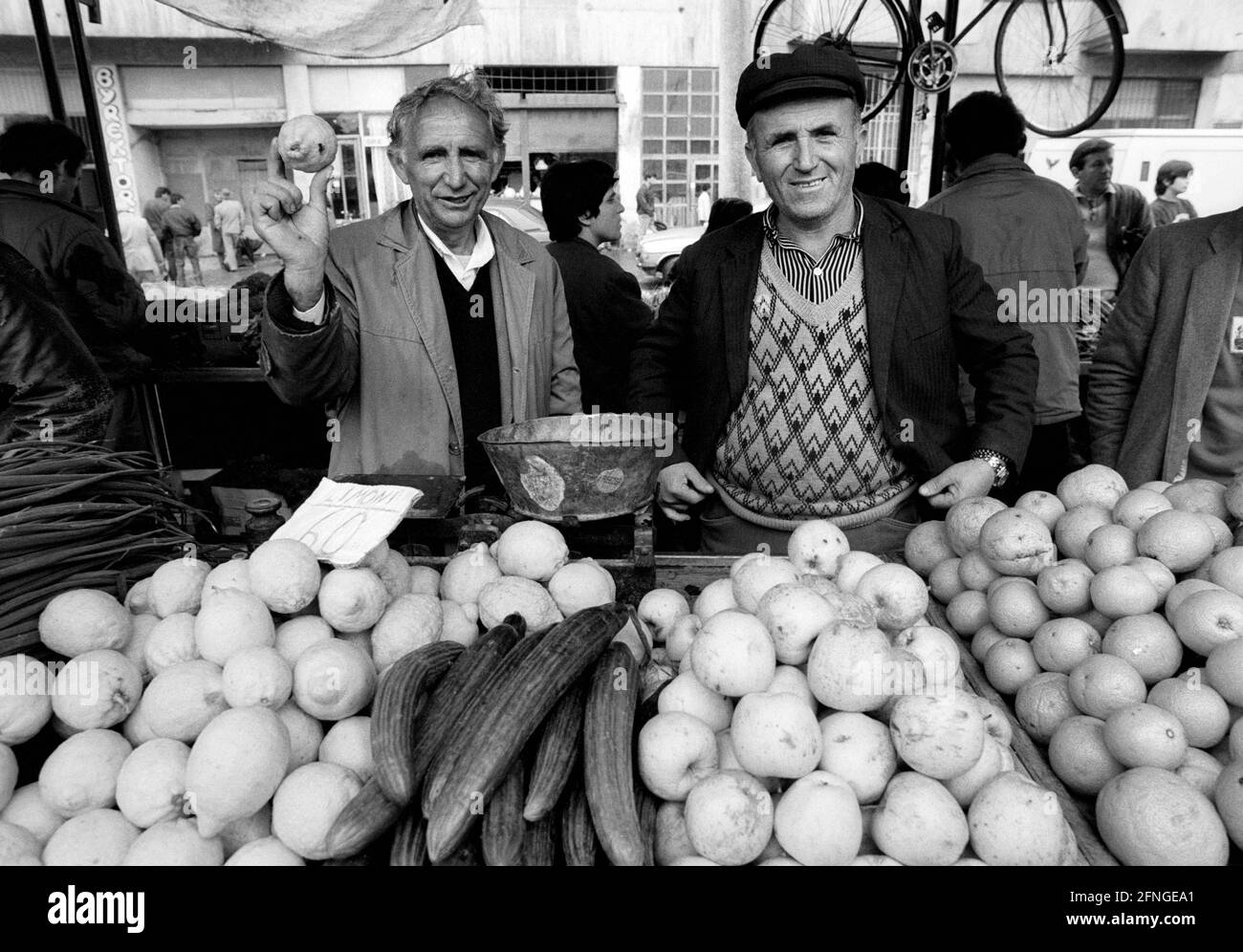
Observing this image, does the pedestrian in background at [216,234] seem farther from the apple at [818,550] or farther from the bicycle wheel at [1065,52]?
the apple at [818,550]

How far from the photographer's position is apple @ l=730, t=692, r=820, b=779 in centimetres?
121

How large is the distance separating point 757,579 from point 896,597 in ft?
0.89

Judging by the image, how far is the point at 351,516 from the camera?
1.75 meters

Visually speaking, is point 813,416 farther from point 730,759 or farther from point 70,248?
point 70,248

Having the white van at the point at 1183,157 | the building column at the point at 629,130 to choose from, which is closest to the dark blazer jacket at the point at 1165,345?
the white van at the point at 1183,157

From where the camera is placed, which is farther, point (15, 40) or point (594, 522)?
point (15, 40)

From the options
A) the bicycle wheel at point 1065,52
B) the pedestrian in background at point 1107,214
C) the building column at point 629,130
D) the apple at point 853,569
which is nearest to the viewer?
the apple at point 853,569

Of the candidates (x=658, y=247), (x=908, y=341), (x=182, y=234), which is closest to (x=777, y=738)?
(x=908, y=341)

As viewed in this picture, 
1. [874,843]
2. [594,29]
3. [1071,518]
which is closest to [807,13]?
[1071,518]

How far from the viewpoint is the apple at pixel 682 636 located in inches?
64.4

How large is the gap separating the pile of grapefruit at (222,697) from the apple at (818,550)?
463mm

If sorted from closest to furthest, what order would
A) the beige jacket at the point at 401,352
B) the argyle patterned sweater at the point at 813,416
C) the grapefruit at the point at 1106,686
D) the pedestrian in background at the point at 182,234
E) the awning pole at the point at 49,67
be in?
the grapefruit at the point at 1106,686, the argyle patterned sweater at the point at 813,416, the beige jacket at the point at 401,352, the awning pole at the point at 49,67, the pedestrian in background at the point at 182,234
